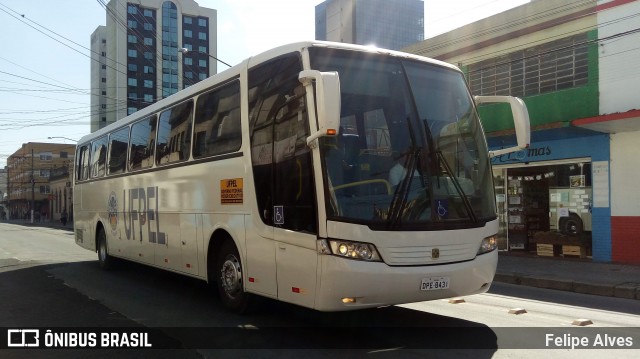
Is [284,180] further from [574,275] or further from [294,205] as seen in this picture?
[574,275]

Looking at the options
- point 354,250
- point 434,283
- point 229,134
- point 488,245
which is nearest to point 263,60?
point 229,134

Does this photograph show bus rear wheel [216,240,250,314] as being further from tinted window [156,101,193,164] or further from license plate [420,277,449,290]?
license plate [420,277,449,290]

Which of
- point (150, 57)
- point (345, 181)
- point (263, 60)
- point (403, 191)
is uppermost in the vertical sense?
point (150, 57)

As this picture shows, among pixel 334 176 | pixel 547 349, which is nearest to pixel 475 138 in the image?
pixel 334 176

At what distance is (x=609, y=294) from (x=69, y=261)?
512 inches

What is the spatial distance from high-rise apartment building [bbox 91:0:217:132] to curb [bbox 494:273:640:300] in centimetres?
8495

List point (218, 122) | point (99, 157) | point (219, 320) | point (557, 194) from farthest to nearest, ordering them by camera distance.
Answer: point (557, 194), point (99, 157), point (218, 122), point (219, 320)

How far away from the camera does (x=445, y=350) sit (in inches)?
204

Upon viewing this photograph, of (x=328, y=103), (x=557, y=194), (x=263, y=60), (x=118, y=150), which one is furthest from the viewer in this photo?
(x=557, y=194)

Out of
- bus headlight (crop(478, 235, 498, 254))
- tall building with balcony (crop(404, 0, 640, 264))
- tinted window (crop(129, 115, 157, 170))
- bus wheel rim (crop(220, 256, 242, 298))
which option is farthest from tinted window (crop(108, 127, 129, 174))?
tall building with balcony (crop(404, 0, 640, 264))

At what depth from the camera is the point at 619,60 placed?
12906mm

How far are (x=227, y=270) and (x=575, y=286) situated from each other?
6.92 meters

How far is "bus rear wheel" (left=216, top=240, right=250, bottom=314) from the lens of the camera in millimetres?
6727

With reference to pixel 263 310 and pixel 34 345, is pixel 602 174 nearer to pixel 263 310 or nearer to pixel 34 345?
pixel 263 310
